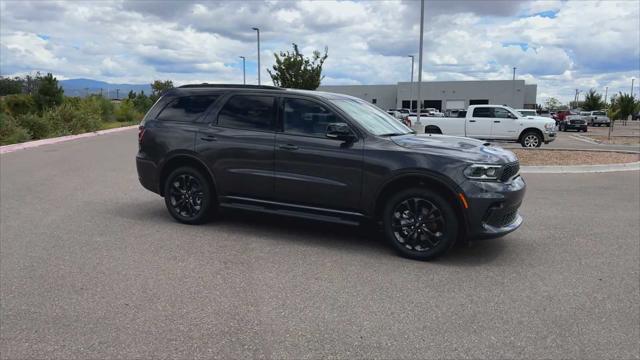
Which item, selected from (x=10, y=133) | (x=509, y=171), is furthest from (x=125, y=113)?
(x=509, y=171)

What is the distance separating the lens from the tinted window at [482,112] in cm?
2103

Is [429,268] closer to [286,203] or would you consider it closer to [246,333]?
[286,203]

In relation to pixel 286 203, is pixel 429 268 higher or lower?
lower

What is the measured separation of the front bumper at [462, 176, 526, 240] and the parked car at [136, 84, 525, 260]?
10 millimetres

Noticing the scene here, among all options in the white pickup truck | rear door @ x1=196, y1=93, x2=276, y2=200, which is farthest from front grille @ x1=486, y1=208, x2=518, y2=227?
the white pickup truck

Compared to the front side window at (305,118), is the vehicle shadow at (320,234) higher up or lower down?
lower down

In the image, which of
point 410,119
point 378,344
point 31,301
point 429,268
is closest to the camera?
point 378,344

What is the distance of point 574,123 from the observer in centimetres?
4097

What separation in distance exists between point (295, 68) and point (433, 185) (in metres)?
30.2

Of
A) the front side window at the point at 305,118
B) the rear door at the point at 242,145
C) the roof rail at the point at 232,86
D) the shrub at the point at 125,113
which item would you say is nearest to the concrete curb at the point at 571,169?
the front side window at the point at 305,118

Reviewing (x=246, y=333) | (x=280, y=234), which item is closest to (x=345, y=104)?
(x=280, y=234)

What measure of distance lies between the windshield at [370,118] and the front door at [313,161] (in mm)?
249

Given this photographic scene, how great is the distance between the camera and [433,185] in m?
5.49

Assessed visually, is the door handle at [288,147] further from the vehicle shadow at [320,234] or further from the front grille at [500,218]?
the front grille at [500,218]
